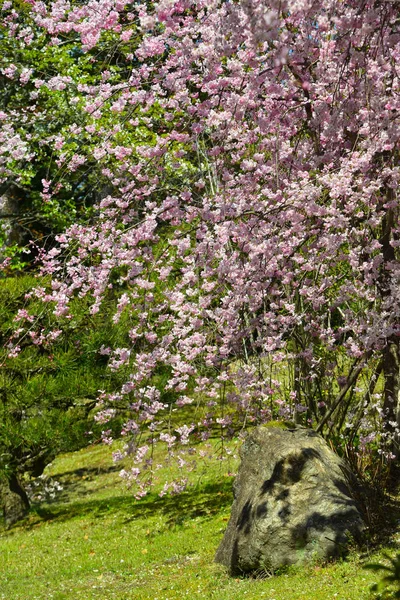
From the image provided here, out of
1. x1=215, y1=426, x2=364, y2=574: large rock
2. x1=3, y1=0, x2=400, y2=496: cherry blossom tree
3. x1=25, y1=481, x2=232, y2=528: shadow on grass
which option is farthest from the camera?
x1=25, y1=481, x2=232, y2=528: shadow on grass

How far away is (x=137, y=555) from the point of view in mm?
10914

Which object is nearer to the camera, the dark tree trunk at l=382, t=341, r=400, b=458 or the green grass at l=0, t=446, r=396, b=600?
the green grass at l=0, t=446, r=396, b=600

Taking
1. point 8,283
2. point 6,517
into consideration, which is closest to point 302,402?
point 8,283

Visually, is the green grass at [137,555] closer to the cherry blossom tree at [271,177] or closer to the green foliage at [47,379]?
the cherry blossom tree at [271,177]

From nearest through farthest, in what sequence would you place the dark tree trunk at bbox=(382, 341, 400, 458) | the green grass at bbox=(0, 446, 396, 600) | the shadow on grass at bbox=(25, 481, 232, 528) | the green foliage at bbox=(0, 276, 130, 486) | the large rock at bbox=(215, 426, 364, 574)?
the green grass at bbox=(0, 446, 396, 600), the large rock at bbox=(215, 426, 364, 574), the dark tree trunk at bbox=(382, 341, 400, 458), the shadow on grass at bbox=(25, 481, 232, 528), the green foliage at bbox=(0, 276, 130, 486)

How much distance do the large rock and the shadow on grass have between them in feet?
13.6

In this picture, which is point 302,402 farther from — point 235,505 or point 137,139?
point 137,139

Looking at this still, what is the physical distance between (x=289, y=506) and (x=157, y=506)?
262 inches

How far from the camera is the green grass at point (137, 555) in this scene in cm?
738

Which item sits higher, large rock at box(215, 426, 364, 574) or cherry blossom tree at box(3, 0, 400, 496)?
cherry blossom tree at box(3, 0, 400, 496)

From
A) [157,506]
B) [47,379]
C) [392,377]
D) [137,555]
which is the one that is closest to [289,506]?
[392,377]

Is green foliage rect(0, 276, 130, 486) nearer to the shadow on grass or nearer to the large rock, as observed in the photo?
the shadow on grass

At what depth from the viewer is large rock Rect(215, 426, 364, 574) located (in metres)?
7.75

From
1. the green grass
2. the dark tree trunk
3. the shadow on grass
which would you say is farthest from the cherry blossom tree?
the shadow on grass
